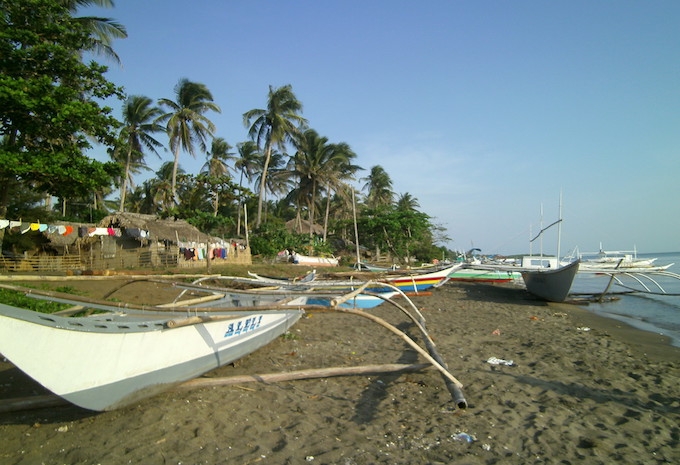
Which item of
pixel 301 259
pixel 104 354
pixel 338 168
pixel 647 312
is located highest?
pixel 338 168

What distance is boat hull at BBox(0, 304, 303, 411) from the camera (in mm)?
3037

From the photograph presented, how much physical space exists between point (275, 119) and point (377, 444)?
26.6 metres

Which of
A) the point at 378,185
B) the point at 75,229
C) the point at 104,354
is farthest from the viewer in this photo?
the point at 378,185

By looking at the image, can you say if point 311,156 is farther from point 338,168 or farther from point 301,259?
point 301,259

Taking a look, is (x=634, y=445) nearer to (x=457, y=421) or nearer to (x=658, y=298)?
(x=457, y=421)

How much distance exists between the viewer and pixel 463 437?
3.65m

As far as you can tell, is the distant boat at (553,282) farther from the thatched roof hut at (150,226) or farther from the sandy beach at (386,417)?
the thatched roof hut at (150,226)

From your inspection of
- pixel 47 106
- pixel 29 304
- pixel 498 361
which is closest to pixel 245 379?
pixel 498 361

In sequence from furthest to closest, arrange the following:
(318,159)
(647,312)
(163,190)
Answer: (318,159), (163,190), (647,312)

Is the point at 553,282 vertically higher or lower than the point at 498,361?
higher

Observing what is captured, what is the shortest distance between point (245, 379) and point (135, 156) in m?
30.2

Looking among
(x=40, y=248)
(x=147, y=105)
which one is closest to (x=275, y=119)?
(x=147, y=105)

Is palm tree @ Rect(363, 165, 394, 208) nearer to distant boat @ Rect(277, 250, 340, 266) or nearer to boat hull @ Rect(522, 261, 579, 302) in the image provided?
distant boat @ Rect(277, 250, 340, 266)

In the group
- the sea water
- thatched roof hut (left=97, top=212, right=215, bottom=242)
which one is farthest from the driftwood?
thatched roof hut (left=97, top=212, right=215, bottom=242)
